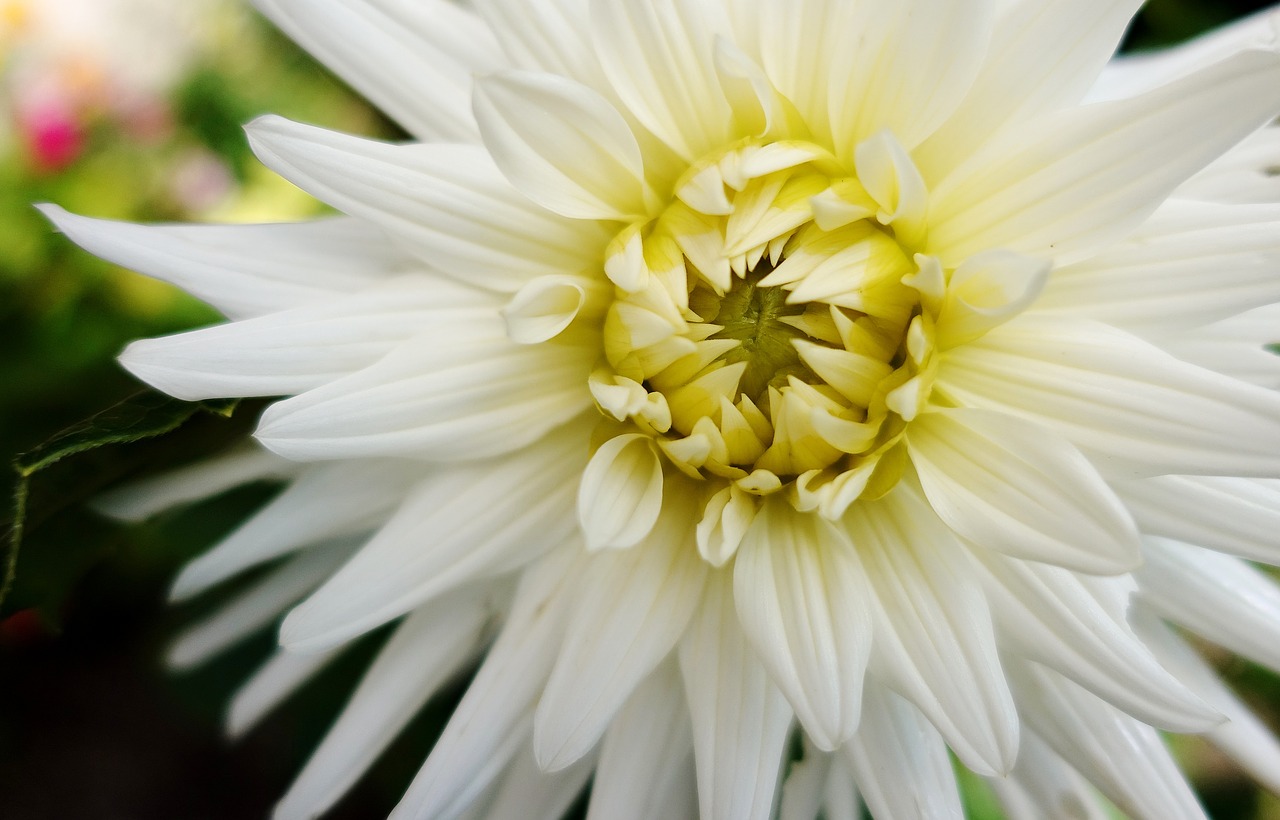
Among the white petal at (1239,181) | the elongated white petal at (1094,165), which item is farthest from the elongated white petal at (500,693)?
the white petal at (1239,181)

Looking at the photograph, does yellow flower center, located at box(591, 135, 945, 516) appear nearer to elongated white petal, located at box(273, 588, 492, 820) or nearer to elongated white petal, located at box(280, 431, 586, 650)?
elongated white petal, located at box(280, 431, 586, 650)

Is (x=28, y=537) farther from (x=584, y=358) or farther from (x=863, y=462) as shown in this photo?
(x=863, y=462)

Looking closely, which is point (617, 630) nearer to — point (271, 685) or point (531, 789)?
point (531, 789)

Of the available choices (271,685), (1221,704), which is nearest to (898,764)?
(1221,704)

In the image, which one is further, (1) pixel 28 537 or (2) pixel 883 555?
(1) pixel 28 537

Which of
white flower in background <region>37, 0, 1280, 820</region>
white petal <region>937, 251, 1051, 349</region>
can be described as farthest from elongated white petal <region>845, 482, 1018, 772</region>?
white petal <region>937, 251, 1051, 349</region>

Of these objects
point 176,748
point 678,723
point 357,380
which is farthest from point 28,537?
point 176,748
